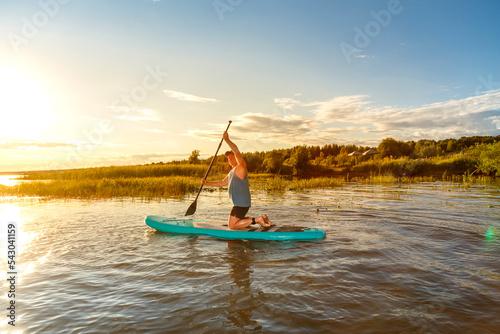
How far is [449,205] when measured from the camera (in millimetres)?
12773

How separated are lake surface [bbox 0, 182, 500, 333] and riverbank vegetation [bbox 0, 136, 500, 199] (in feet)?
26.5

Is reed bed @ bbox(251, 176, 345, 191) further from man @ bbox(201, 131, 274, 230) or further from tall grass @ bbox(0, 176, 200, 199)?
man @ bbox(201, 131, 274, 230)

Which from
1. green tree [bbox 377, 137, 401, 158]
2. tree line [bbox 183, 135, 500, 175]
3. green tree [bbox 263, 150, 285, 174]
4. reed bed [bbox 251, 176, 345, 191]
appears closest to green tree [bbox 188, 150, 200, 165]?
tree line [bbox 183, 135, 500, 175]

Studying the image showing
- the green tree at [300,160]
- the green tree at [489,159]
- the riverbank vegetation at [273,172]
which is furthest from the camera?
the green tree at [300,160]

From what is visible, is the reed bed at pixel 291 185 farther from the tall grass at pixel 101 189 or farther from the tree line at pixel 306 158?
the tree line at pixel 306 158

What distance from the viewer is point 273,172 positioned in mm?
36875

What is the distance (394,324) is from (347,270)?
1817 millimetres

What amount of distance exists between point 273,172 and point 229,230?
2909cm

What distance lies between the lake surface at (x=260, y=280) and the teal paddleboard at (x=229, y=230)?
0.67ft

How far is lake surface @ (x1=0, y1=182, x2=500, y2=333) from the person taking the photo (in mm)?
3783

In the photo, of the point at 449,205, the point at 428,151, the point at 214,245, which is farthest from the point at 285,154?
the point at 214,245

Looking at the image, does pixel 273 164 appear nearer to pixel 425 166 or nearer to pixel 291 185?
pixel 291 185

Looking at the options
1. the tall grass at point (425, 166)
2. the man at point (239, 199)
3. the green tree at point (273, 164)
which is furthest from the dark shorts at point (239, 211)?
the green tree at point (273, 164)

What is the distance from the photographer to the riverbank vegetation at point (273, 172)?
17.6 m
